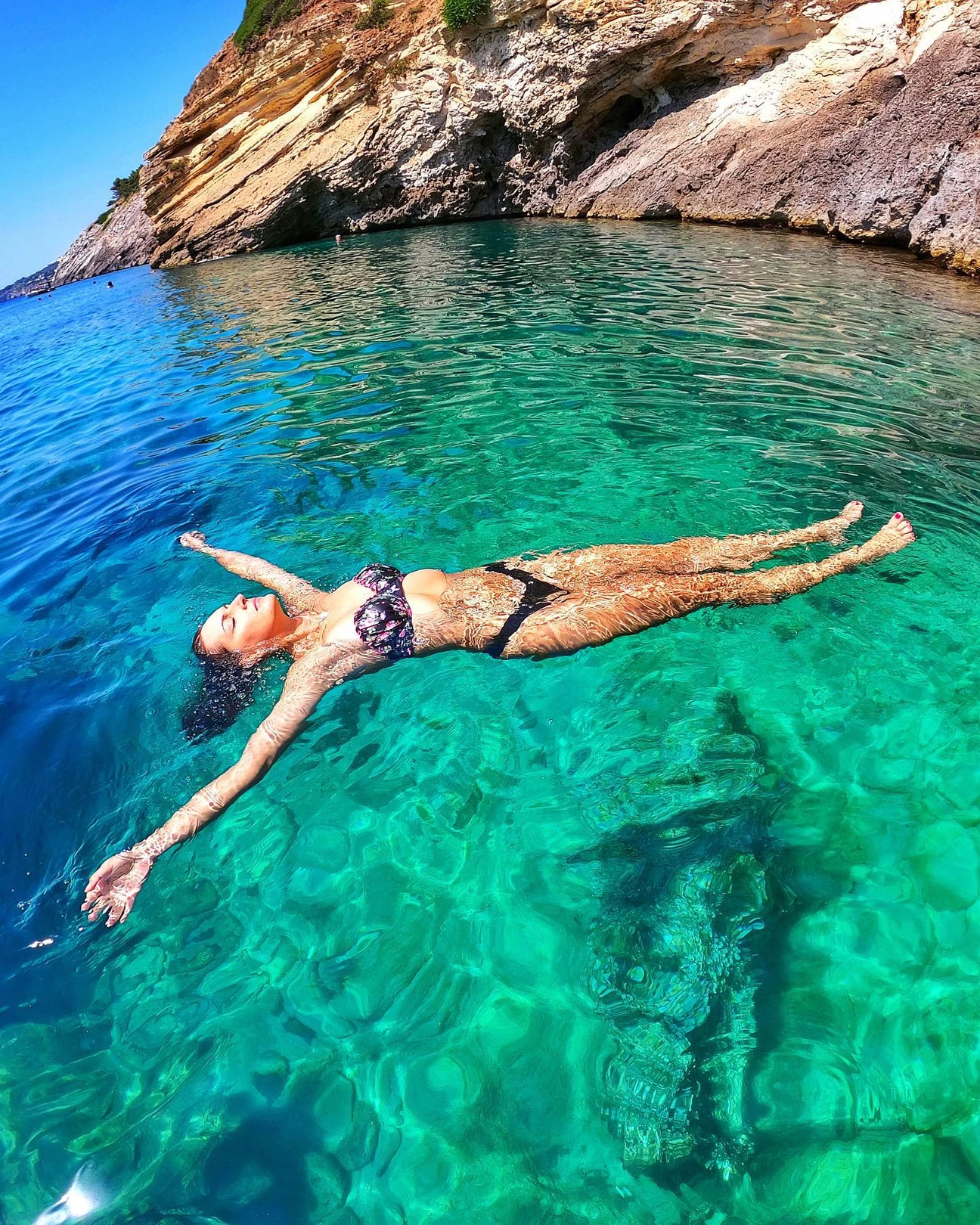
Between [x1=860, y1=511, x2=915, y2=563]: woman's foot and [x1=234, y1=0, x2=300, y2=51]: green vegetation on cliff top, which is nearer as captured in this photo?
[x1=860, y1=511, x2=915, y2=563]: woman's foot

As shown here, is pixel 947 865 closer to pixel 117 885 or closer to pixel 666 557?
pixel 666 557

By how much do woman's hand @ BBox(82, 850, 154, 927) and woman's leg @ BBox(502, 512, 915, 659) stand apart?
2.08 m

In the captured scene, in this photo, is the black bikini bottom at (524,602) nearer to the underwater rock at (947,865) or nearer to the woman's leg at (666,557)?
the woman's leg at (666,557)

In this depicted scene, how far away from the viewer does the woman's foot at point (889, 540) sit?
14.4 feet

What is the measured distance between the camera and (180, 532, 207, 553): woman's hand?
5.59 meters

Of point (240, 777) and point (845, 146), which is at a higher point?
point (845, 146)

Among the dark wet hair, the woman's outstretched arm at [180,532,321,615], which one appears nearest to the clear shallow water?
the dark wet hair

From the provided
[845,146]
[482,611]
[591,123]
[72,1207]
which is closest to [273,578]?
[482,611]

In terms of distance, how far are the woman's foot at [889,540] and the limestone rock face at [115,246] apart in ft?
144

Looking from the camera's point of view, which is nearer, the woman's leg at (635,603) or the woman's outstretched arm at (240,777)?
the woman's outstretched arm at (240,777)

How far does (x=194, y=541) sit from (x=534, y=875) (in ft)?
13.2

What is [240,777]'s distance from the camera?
11.4 ft

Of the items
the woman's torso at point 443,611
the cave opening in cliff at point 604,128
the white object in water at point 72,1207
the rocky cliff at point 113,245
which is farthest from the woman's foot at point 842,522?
the rocky cliff at point 113,245

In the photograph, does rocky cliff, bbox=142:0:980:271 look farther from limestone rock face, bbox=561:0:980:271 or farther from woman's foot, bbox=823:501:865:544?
woman's foot, bbox=823:501:865:544
